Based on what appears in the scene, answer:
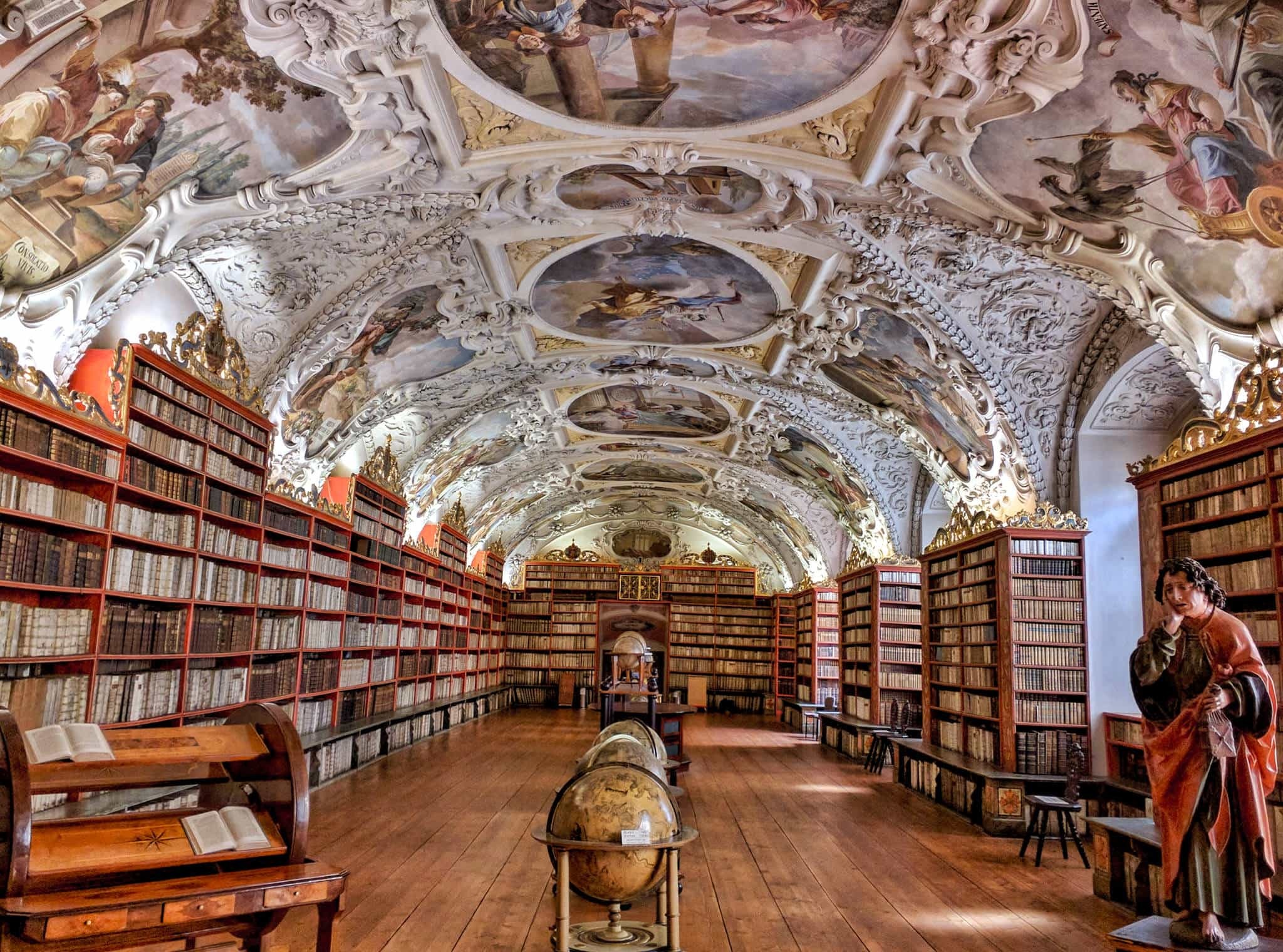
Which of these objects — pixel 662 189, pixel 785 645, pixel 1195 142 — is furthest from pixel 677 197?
pixel 785 645

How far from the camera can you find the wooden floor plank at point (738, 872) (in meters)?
6.05

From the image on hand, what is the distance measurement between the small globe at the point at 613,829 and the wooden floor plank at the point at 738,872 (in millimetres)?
1088

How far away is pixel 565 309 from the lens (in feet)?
39.0

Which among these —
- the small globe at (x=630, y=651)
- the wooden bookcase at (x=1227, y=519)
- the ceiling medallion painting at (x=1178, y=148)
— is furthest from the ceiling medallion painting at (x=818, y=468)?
the ceiling medallion painting at (x=1178, y=148)

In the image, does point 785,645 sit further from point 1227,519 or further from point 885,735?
point 1227,519

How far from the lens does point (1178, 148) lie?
6172 millimetres

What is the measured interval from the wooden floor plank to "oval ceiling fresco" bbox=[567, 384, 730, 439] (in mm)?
6139

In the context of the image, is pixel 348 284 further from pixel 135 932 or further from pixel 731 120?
pixel 135 932

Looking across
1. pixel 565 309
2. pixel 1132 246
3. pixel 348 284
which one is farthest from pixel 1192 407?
pixel 348 284

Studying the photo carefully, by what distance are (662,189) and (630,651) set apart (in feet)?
25.1

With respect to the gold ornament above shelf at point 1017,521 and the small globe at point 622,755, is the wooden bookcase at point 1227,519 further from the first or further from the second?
the small globe at point 622,755

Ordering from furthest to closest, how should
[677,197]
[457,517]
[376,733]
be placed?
[457,517] < [376,733] < [677,197]

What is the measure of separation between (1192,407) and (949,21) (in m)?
5.84

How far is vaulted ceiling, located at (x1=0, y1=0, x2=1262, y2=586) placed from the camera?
581 centimetres
